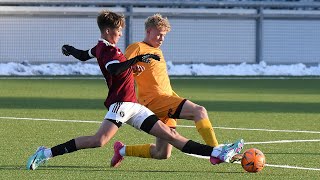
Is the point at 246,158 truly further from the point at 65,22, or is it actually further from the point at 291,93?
the point at 65,22

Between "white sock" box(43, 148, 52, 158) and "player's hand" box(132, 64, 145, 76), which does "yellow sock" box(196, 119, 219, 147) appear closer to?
"player's hand" box(132, 64, 145, 76)

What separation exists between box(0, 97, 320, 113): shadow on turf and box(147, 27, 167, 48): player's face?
278 inches

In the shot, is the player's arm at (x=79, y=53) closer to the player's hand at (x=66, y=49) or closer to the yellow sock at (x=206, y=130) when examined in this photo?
the player's hand at (x=66, y=49)

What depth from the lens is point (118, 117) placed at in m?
10.5

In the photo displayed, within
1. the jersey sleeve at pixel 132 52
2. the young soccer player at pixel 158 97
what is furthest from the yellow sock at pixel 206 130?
the jersey sleeve at pixel 132 52

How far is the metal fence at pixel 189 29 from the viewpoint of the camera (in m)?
29.0

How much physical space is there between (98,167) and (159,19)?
165 centimetres

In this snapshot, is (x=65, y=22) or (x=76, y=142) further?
(x=65, y=22)

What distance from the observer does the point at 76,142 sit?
10.7m

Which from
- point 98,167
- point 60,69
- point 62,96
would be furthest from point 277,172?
point 60,69

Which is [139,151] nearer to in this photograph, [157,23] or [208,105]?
[157,23]

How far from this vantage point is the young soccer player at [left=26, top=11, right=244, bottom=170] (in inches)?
416

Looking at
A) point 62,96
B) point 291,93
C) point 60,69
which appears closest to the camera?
point 62,96

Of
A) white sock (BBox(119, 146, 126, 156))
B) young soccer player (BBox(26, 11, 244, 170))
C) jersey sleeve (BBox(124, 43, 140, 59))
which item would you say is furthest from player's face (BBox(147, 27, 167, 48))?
white sock (BBox(119, 146, 126, 156))
